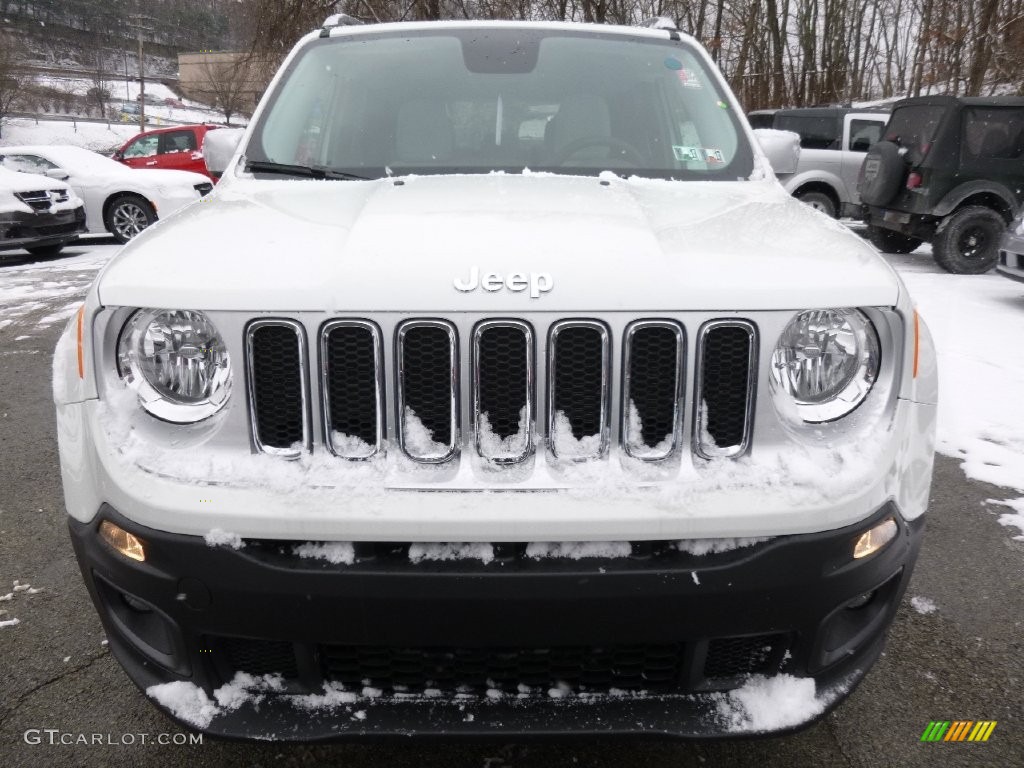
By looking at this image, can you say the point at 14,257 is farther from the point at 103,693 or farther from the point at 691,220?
the point at 691,220

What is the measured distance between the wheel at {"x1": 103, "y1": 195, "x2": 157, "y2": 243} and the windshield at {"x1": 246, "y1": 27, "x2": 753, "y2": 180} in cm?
1028

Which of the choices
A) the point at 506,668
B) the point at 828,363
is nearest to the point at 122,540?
the point at 506,668

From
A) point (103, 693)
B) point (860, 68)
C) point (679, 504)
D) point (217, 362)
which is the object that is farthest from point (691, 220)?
point (860, 68)

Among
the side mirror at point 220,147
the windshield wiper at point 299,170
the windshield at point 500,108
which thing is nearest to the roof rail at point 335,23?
the windshield at point 500,108

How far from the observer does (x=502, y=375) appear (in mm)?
1596

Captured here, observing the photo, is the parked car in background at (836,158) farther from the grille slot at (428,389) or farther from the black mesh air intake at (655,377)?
the grille slot at (428,389)

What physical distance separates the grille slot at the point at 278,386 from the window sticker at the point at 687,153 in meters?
1.62

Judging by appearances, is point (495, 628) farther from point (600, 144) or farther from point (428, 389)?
point (600, 144)

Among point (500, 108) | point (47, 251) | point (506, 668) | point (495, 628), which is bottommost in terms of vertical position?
point (47, 251)

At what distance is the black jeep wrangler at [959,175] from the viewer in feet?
31.2

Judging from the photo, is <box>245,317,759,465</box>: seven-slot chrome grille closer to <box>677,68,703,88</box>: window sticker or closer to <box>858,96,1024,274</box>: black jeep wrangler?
<box>677,68,703,88</box>: window sticker

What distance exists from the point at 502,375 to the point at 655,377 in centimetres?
31

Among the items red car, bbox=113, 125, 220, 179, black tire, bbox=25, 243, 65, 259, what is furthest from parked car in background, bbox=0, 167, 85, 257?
red car, bbox=113, 125, 220, 179

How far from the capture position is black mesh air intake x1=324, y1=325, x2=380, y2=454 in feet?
5.18
